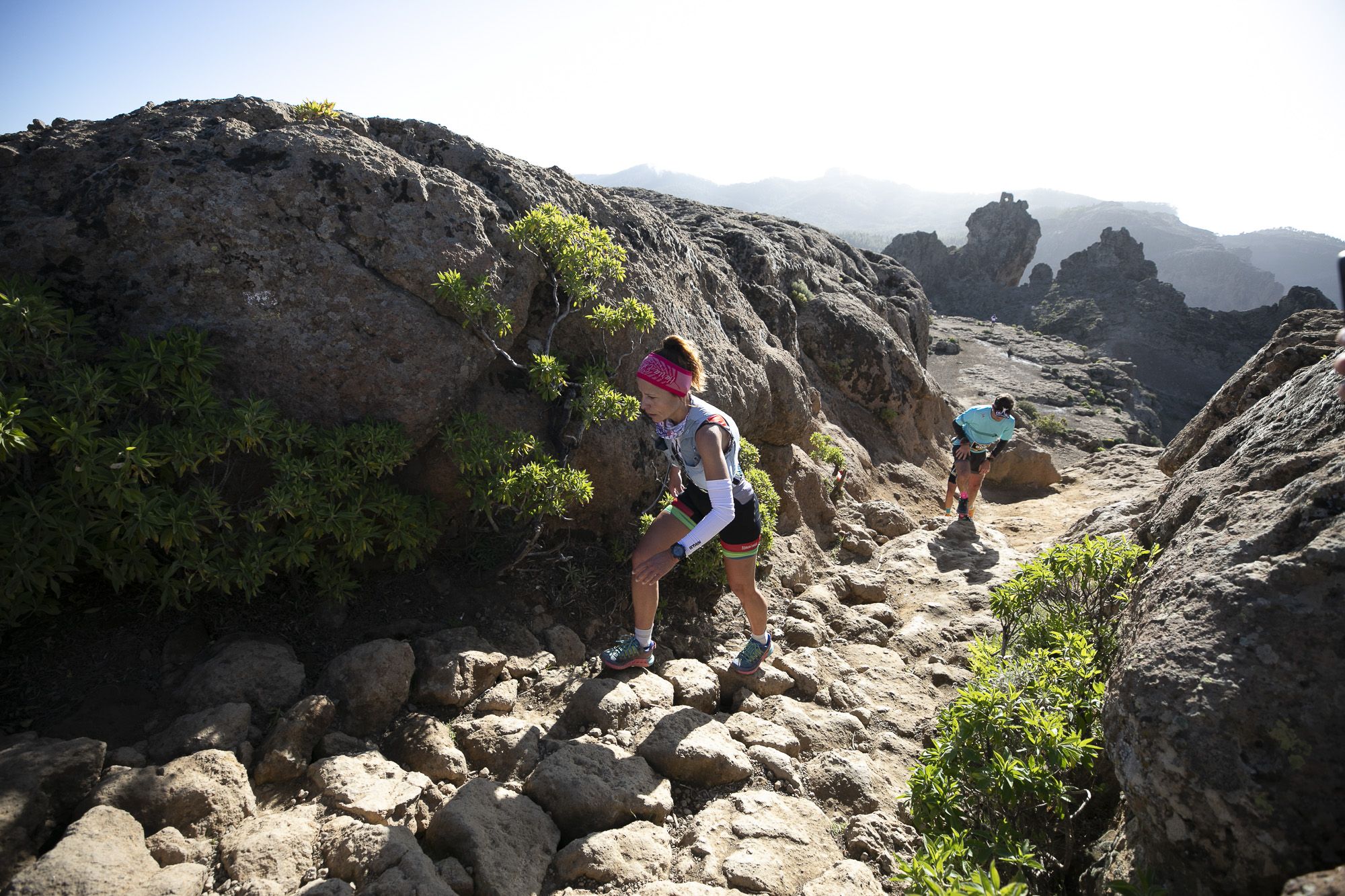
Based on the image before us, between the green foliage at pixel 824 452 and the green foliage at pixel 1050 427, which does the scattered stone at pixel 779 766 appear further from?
the green foliage at pixel 1050 427

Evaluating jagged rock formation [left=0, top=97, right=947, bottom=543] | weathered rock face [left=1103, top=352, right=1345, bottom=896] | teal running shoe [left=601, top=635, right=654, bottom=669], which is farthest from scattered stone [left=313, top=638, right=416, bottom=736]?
weathered rock face [left=1103, top=352, right=1345, bottom=896]

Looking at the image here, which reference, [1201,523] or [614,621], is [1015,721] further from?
[614,621]

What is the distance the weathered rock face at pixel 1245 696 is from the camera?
197 centimetres

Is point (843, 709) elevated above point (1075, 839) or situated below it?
below

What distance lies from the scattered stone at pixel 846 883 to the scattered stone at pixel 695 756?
0.74 metres

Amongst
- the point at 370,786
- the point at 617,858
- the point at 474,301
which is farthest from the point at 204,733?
the point at 474,301

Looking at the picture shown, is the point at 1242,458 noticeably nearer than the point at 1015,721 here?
No

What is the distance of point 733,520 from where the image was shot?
4.36 metres

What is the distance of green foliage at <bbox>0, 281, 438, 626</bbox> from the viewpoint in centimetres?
316

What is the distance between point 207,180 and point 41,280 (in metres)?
1.15

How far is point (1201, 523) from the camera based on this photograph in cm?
300

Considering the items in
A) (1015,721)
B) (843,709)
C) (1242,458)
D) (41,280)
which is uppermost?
(41,280)

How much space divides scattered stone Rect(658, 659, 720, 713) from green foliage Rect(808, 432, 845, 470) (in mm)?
4999

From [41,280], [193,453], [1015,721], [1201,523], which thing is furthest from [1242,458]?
[41,280]
